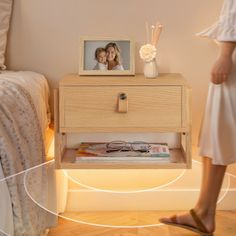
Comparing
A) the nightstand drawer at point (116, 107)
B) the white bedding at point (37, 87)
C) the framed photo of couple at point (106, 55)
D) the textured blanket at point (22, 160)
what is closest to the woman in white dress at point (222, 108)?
the nightstand drawer at point (116, 107)

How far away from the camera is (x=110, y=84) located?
1.70 meters

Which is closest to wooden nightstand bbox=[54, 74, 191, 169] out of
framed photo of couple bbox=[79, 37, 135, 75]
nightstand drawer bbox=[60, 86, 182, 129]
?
nightstand drawer bbox=[60, 86, 182, 129]

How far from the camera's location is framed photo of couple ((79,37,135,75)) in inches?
73.1

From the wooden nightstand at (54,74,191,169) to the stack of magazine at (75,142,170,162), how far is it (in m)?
0.06

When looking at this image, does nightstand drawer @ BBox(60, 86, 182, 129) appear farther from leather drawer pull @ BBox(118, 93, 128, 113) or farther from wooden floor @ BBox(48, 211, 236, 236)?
wooden floor @ BBox(48, 211, 236, 236)

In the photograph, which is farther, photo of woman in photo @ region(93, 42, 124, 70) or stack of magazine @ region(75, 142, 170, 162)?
photo of woman in photo @ region(93, 42, 124, 70)

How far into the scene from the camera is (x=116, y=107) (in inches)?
67.7

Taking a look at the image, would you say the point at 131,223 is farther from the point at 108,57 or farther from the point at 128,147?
the point at 108,57

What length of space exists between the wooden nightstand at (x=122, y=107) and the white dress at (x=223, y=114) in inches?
3.4

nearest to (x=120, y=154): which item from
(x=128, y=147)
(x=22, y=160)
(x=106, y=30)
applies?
(x=128, y=147)

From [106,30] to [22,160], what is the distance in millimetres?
842

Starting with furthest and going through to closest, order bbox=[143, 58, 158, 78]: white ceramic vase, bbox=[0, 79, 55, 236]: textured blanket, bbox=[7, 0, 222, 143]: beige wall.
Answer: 1. bbox=[7, 0, 222, 143]: beige wall
2. bbox=[143, 58, 158, 78]: white ceramic vase
3. bbox=[0, 79, 55, 236]: textured blanket

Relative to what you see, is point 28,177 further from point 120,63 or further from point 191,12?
point 191,12

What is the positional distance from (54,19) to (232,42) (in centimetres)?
85
